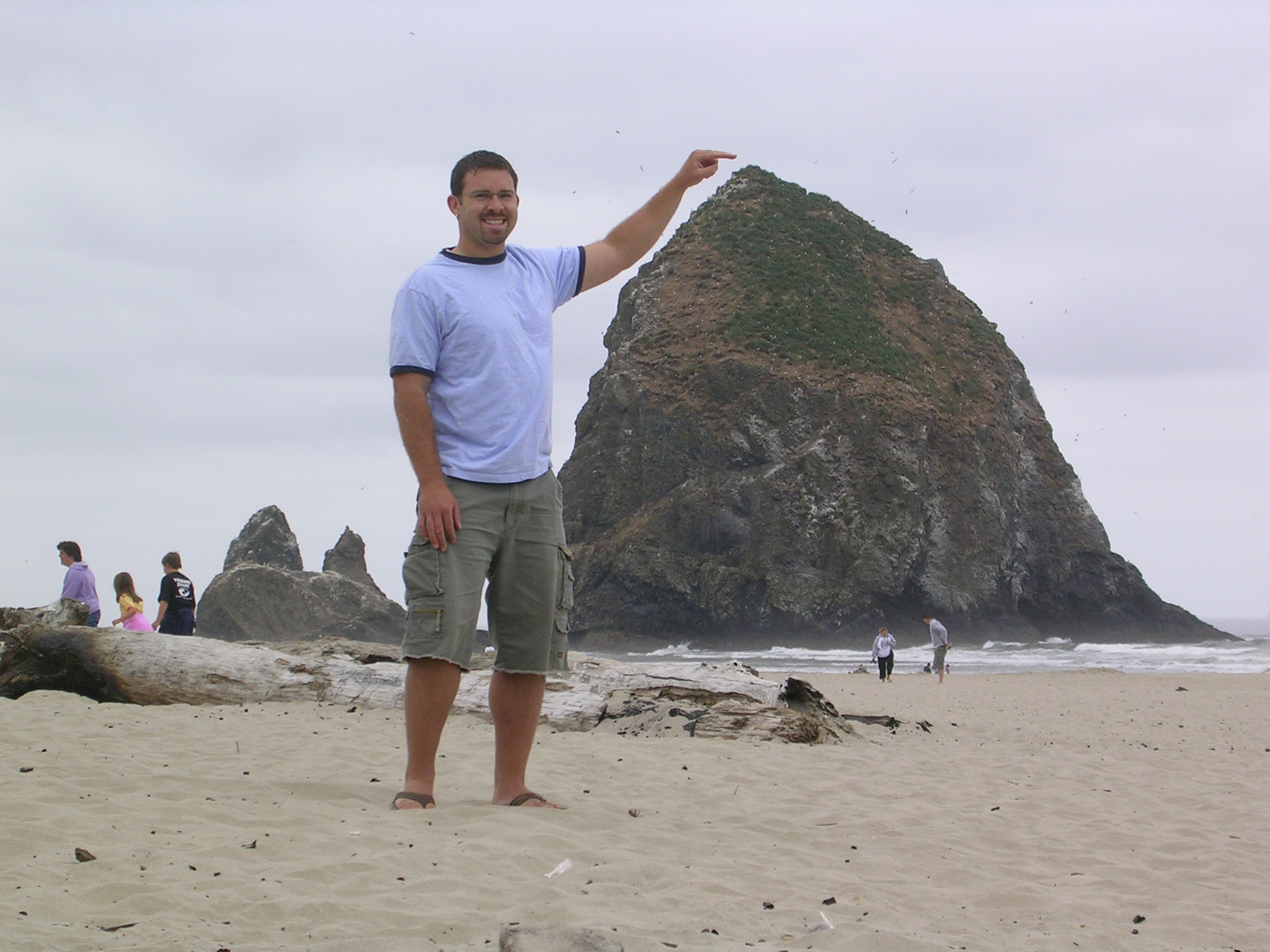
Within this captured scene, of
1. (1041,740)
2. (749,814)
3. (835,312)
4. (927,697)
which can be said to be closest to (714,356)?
(835,312)

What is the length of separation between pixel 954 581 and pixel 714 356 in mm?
13859

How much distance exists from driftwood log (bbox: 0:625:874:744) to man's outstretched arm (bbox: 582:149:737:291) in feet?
10.8

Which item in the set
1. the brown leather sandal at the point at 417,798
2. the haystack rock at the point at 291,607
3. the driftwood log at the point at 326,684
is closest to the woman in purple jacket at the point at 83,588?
the driftwood log at the point at 326,684

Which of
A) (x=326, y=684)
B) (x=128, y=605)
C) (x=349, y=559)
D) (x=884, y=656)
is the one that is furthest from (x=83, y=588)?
(x=349, y=559)

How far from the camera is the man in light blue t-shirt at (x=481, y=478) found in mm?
3568

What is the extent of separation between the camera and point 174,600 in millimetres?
10789

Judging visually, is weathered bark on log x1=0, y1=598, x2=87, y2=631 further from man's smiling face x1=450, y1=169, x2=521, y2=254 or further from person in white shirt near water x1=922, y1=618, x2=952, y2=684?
Answer: person in white shirt near water x1=922, y1=618, x2=952, y2=684

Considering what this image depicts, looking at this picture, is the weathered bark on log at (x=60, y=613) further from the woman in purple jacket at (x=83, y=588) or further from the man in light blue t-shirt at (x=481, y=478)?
the man in light blue t-shirt at (x=481, y=478)

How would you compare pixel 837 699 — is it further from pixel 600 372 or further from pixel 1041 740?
pixel 600 372

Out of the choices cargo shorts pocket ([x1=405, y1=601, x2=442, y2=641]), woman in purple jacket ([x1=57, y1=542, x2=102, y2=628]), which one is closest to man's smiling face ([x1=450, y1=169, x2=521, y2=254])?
cargo shorts pocket ([x1=405, y1=601, x2=442, y2=641])

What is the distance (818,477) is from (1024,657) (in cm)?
1187

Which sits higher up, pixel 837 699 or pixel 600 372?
pixel 600 372

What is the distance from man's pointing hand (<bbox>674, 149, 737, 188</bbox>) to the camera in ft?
13.3

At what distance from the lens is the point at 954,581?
4144cm
